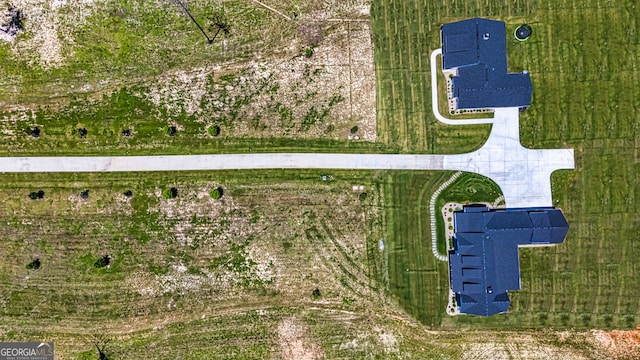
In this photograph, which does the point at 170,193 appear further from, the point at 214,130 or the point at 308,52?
the point at 308,52

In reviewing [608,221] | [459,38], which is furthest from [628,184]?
[459,38]

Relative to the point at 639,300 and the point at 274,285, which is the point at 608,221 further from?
the point at 274,285

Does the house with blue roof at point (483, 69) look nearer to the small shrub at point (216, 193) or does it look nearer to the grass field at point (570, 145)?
the grass field at point (570, 145)

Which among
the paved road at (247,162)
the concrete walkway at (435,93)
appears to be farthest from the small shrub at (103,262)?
the concrete walkway at (435,93)

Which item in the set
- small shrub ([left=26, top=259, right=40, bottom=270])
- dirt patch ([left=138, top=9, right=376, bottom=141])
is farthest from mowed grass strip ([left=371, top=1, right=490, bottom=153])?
small shrub ([left=26, top=259, right=40, bottom=270])

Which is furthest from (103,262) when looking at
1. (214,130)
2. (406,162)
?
(406,162)

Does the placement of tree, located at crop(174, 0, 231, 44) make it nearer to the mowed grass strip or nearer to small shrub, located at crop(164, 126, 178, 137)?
small shrub, located at crop(164, 126, 178, 137)
